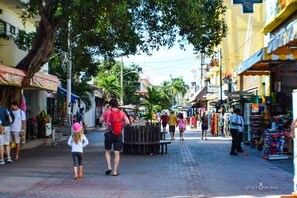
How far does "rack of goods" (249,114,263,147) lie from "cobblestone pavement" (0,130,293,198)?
3.40 meters

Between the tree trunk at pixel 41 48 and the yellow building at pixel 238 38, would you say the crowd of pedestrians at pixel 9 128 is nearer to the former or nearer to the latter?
the tree trunk at pixel 41 48

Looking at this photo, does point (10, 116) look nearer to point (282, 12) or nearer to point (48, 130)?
point (48, 130)

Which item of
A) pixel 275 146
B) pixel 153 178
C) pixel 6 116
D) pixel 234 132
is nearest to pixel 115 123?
pixel 153 178

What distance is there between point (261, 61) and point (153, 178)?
753 cm

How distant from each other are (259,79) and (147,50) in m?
12.6

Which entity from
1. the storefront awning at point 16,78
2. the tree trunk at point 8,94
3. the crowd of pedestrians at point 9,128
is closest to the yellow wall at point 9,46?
the storefront awning at point 16,78

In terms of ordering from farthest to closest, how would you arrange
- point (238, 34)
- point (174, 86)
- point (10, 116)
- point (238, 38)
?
point (174, 86) → point (238, 38) → point (238, 34) → point (10, 116)

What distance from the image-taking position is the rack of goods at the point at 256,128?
18453mm

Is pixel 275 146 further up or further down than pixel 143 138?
further down

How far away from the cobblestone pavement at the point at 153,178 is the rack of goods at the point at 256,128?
340cm

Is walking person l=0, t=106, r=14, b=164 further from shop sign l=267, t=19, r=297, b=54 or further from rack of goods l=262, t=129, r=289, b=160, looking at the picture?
rack of goods l=262, t=129, r=289, b=160

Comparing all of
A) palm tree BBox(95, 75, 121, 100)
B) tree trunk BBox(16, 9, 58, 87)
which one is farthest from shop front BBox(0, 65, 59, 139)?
palm tree BBox(95, 75, 121, 100)

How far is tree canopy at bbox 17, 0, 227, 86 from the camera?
13.6 metres

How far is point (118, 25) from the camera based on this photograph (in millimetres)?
15297
